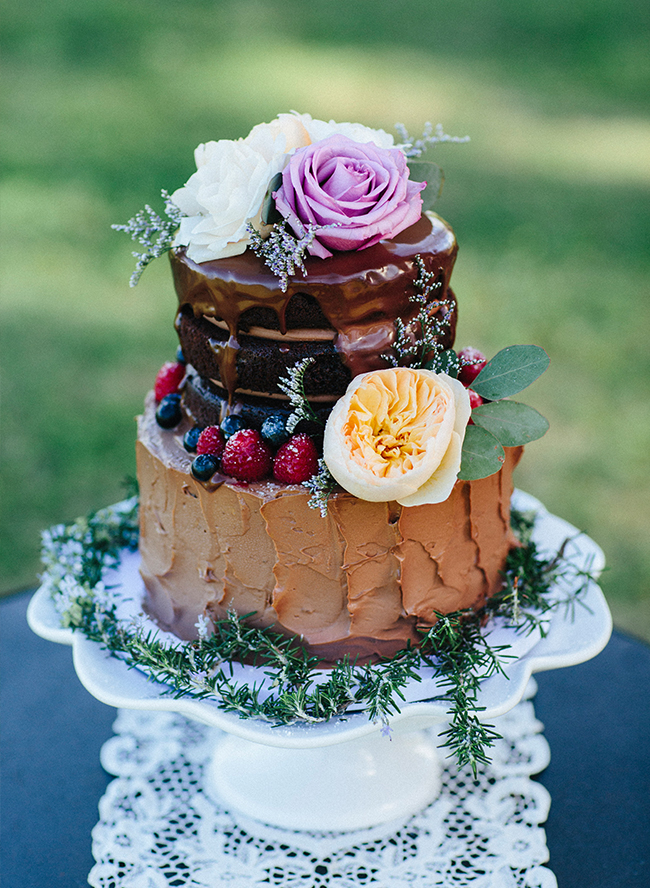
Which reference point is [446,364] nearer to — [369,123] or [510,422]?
[510,422]

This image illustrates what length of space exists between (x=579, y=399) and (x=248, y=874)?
3.08 m

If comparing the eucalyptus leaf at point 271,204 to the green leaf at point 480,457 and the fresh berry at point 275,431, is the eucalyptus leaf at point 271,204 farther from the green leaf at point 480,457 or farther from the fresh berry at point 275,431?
the green leaf at point 480,457

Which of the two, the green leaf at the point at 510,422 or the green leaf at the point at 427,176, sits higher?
the green leaf at the point at 427,176

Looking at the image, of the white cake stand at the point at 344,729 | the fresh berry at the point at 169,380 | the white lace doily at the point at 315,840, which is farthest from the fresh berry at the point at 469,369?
the white lace doily at the point at 315,840

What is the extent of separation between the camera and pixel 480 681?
1679 mm

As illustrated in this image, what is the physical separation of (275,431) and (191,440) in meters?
0.21

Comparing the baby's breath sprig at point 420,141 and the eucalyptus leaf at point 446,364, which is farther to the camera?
the baby's breath sprig at point 420,141

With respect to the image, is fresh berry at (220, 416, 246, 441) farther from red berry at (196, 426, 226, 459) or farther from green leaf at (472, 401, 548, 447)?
green leaf at (472, 401, 548, 447)

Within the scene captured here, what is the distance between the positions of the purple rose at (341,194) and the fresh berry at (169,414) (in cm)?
47

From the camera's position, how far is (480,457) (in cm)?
160

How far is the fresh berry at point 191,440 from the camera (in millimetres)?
1730

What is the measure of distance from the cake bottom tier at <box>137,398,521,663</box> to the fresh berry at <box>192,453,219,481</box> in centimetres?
3

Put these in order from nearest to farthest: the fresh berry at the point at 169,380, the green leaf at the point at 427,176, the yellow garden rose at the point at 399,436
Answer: the yellow garden rose at the point at 399,436 < the green leaf at the point at 427,176 < the fresh berry at the point at 169,380

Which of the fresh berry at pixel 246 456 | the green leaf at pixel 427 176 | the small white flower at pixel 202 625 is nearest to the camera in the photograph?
the fresh berry at pixel 246 456
